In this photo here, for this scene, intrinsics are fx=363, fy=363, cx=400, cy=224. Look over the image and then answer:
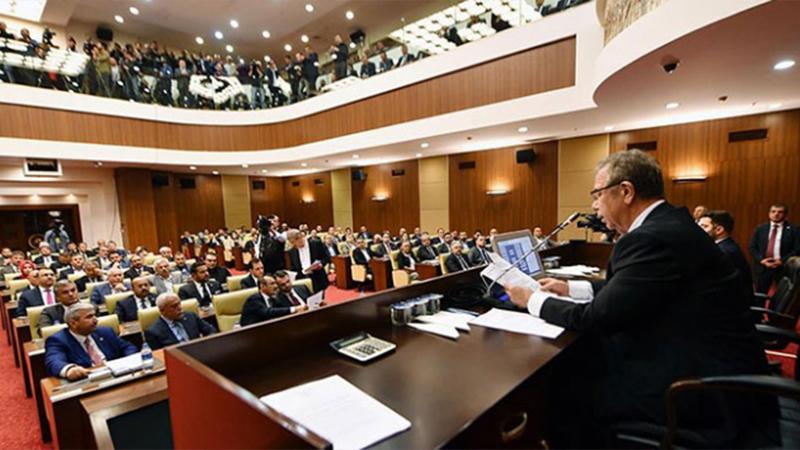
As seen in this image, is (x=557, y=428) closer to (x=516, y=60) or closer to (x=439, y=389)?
(x=439, y=389)

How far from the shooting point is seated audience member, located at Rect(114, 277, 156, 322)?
385 cm

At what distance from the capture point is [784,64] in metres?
3.82

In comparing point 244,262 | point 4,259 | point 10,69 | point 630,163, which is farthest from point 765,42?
point 10,69

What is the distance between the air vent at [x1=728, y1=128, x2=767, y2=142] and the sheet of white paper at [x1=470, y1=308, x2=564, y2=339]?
7.77m

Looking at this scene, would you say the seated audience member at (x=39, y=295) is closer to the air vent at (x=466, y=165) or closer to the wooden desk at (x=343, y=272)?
the wooden desk at (x=343, y=272)

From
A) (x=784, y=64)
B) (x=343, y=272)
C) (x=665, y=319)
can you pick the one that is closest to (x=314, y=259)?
(x=343, y=272)

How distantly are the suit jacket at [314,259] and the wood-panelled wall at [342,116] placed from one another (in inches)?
159

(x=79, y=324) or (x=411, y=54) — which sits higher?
(x=411, y=54)

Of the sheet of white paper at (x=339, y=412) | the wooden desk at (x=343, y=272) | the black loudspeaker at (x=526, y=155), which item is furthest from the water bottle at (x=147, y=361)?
the black loudspeaker at (x=526, y=155)

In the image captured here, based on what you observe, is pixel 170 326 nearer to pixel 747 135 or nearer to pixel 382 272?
pixel 382 272

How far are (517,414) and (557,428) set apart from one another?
782mm

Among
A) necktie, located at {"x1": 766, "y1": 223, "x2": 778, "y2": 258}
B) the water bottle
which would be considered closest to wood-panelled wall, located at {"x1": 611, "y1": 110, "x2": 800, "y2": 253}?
necktie, located at {"x1": 766, "y1": 223, "x2": 778, "y2": 258}

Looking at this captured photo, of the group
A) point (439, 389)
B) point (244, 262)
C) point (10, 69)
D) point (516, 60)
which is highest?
point (10, 69)

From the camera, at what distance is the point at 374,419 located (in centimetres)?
94
